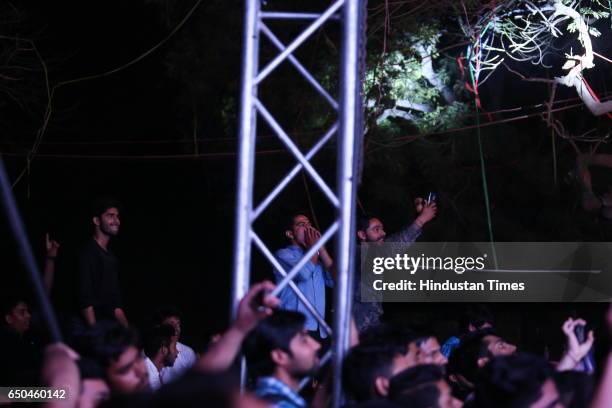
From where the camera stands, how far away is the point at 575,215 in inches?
379

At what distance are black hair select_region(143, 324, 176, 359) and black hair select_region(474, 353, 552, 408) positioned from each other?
308 cm

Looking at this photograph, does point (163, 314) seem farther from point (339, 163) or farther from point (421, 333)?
point (339, 163)

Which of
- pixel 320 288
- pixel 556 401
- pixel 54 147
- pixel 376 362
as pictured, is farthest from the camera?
pixel 54 147

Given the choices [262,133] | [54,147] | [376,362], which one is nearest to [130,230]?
[54,147]

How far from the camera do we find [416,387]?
11.4 feet

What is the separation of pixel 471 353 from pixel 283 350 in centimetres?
170

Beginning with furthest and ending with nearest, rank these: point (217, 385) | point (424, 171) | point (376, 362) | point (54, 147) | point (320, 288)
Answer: point (54, 147) → point (424, 171) → point (320, 288) → point (376, 362) → point (217, 385)

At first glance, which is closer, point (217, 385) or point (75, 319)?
point (217, 385)

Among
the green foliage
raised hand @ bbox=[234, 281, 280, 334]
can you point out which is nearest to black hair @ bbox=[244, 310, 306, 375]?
raised hand @ bbox=[234, 281, 280, 334]

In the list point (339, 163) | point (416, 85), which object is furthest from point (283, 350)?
point (416, 85)

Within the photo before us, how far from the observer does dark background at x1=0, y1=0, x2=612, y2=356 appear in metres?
9.41

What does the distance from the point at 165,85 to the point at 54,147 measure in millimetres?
1369

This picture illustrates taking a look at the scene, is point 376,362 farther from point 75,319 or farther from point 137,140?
point 137,140

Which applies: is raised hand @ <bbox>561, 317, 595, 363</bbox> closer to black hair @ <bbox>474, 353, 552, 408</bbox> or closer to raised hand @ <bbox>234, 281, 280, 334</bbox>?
black hair @ <bbox>474, 353, 552, 408</bbox>
